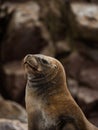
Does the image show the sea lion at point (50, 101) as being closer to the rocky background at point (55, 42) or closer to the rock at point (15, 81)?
the rocky background at point (55, 42)

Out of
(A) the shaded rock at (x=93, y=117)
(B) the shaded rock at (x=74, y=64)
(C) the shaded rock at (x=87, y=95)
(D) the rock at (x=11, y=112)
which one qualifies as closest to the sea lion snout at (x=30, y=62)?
(D) the rock at (x=11, y=112)

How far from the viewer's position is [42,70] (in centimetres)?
386

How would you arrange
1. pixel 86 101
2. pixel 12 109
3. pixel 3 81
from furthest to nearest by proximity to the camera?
pixel 3 81 → pixel 86 101 → pixel 12 109

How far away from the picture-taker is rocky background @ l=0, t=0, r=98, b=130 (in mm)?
9477

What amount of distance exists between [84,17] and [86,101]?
157 centimetres

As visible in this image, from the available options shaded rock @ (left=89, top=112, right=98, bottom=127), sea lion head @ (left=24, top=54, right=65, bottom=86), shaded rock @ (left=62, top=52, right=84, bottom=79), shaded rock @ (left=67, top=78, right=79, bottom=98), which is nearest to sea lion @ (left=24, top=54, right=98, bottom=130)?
sea lion head @ (left=24, top=54, right=65, bottom=86)

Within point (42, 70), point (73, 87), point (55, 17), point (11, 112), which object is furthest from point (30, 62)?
point (55, 17)

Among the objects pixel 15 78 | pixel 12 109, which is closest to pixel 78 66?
pixel 15 78

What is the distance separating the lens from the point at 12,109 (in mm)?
7750

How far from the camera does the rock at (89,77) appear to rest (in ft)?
30.9

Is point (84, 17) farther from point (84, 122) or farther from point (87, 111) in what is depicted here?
point (84, 122)

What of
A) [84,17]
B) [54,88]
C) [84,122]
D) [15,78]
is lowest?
[15,78]

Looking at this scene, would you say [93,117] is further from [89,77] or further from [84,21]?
[84,21]

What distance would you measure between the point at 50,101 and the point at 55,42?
6.18 meters
